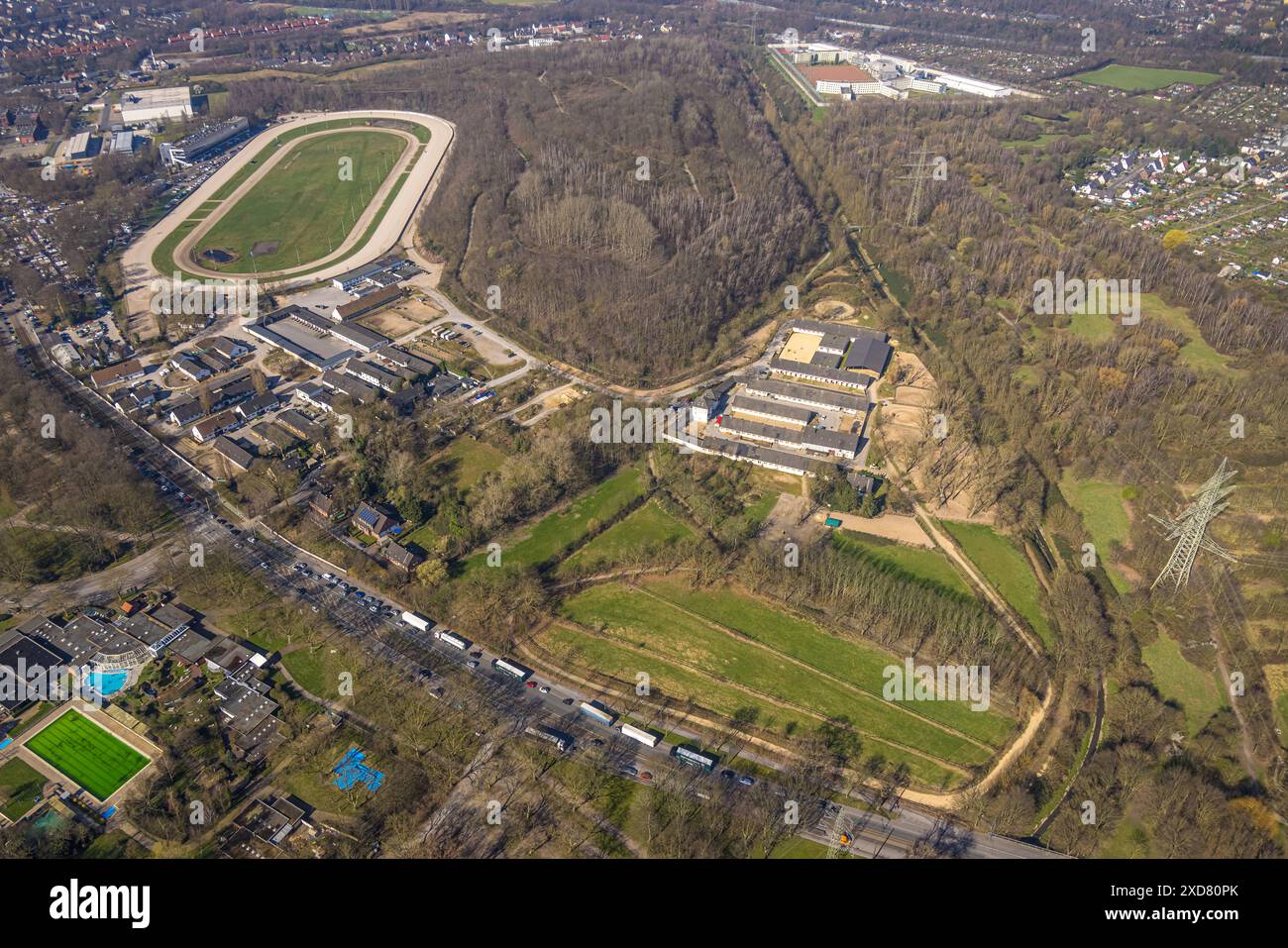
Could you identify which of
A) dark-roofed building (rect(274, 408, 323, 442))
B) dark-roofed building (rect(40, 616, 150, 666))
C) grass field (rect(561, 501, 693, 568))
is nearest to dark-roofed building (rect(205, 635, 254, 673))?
dark-roofed building (rect(40, 616, 150, 666))

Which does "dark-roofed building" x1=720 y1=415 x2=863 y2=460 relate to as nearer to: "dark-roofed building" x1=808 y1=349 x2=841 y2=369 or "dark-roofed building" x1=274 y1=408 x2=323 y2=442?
"dark-roofed building" x1=808 y1=349 x2=841 y2=369

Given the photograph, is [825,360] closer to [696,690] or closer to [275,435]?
[696,690]

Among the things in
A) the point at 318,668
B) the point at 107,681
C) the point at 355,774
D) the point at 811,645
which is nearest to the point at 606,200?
the point at 811,645

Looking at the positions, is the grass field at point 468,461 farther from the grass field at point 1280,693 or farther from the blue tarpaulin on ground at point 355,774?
the grass field at point 1280,693

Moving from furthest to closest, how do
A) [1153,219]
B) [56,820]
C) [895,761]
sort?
[1153,219] < [895,761] < [56,820]

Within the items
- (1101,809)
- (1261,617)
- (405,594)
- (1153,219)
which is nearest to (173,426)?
(405,594)

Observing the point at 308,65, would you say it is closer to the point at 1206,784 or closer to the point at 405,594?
the point at 405,594
